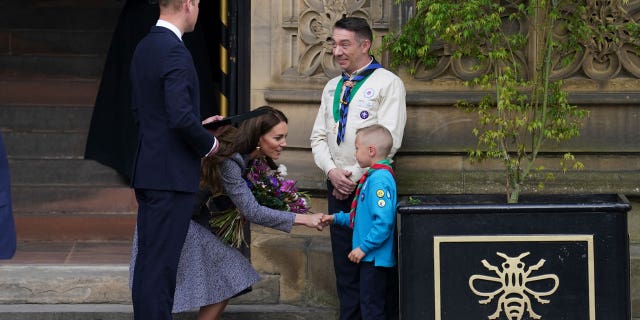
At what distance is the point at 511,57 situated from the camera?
24.0 ft

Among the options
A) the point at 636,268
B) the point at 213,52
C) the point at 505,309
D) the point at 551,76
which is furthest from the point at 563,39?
the point at 213,52

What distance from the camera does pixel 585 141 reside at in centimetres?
776

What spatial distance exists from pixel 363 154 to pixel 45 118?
4185mm

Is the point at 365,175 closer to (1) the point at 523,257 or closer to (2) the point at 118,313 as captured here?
(1) the point at 523,257

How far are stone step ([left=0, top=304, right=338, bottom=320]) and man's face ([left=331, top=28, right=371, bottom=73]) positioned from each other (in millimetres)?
1549

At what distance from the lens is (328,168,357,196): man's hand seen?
282 inches

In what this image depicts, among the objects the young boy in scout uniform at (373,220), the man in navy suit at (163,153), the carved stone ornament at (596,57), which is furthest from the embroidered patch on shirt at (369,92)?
the man in navy suit at (163,153)

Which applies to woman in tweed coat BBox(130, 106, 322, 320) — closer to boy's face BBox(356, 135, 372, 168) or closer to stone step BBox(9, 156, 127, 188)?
boy's face BBox(356, 135, 372, 168)

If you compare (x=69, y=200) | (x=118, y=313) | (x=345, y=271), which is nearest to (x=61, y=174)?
(x=69, y=200)

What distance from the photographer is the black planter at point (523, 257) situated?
21.2 ft

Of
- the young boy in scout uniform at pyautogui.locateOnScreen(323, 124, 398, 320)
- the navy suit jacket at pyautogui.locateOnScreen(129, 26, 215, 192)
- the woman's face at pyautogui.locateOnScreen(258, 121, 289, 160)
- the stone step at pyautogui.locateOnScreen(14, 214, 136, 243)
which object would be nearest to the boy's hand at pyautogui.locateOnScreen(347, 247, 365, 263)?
the young boy in scout uniform at pyautogui.locateOnScreen(323, 124, 398, 320)

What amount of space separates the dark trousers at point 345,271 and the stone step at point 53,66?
4179mm

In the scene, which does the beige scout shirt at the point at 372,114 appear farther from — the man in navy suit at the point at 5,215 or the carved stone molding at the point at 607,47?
the man in navy suit at the point at 5,215

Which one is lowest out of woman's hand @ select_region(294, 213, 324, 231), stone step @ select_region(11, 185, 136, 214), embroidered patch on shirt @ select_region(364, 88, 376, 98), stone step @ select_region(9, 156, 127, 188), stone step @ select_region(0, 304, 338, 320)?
stone step @ select_region(0, 304, 338, 320)
